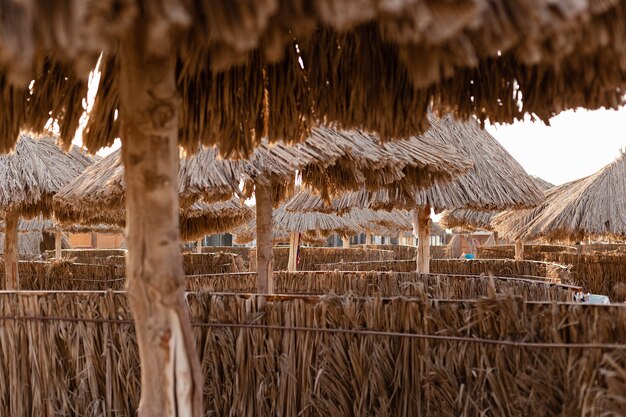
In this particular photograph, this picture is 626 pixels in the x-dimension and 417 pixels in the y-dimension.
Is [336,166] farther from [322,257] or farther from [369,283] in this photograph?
[322,257]

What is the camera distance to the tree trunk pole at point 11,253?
7645mm

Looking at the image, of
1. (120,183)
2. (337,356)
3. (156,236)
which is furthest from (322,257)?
(156,236)

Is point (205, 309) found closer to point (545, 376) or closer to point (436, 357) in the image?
point (436, 357)

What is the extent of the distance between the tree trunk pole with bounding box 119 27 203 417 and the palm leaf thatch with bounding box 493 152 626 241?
9.86 metres

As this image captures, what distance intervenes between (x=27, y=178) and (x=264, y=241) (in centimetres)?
289

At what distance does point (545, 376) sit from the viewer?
275 cm

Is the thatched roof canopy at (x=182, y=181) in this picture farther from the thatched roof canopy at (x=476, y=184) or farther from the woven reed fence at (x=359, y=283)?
the thatched roof canopy at (x=476, y=184)

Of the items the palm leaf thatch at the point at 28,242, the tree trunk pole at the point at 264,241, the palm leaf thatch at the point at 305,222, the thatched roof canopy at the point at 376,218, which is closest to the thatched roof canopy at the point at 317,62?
the tree trunk pole at the point at 264,241

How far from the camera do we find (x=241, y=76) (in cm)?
277

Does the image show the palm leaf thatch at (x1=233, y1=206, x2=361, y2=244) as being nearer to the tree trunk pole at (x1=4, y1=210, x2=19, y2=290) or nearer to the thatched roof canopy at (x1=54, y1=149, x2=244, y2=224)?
the tree trunk pole at (x1=4, y1=210, x2=19, y2=290)

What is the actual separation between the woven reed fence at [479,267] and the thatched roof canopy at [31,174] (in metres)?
4.27

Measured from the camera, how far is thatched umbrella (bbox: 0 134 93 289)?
698 centimetres

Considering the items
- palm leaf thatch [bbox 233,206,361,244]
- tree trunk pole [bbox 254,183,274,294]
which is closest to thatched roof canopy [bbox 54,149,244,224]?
tree trunk pole [bbox 254,183,274,294]

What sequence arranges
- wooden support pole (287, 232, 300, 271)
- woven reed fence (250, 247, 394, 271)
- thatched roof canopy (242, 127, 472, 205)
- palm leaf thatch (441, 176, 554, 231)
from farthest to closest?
palm leaf thatch (441, 176, 554, 231)
woven reed fence (250, 247, 394, 271)
wooden support pole (287, 232, 300, 271)
thatched roof canopy (242, 127, 472, 205)
